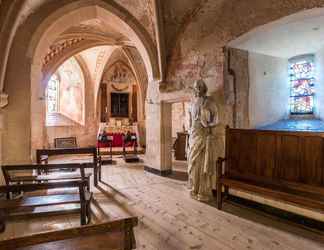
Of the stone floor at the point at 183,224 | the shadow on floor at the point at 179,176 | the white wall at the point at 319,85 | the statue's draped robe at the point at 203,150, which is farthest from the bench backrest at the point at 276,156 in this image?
the white wall at the point at 319,85

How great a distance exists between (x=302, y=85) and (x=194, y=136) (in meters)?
2.79

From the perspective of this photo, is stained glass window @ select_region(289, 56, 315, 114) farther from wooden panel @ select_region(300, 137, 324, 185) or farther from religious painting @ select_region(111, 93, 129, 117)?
religious painting @ select_region(111, 93, 129, 117)

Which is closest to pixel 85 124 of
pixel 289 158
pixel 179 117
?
pixel 179 117

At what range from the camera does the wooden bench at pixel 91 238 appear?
4.03 ft

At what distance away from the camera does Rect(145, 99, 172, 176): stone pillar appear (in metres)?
6.32

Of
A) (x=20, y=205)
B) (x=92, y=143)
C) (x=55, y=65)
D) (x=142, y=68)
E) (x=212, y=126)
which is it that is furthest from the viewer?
(x=92, y=143)

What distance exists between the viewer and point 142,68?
35.7ft

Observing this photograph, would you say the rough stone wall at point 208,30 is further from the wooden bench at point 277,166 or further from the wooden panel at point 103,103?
the wooden panel at point 103,103

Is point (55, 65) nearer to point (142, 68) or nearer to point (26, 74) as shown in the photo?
point (142, 68)

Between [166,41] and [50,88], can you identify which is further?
[50,88]

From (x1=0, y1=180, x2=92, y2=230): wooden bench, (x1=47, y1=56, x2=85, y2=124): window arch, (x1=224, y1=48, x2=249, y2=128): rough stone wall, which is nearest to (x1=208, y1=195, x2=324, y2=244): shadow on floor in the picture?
(x1=224, y1=48, x2=249, y2=128): rough stone wall

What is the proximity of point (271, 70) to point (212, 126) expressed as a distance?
6.82 feet

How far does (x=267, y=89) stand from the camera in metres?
5.01

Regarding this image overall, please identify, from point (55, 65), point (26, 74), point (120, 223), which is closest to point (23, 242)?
point (120, 223)
